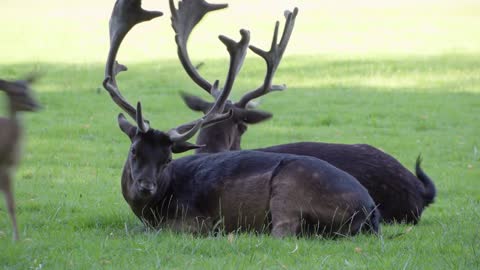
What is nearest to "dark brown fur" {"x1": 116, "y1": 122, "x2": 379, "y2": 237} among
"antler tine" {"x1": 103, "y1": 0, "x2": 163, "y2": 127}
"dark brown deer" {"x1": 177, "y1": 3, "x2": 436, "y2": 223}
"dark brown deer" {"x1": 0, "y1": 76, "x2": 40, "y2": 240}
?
"dark brown deer" {"x1": 177, "y1": 3, "x2": 436, "y2": 223}

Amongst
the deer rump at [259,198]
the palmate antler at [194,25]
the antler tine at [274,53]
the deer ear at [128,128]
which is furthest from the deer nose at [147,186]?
the antler tine at [274,53]

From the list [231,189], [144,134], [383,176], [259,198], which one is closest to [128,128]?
[144,134]

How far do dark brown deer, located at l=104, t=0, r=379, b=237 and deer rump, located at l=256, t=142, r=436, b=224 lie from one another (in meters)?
1.07

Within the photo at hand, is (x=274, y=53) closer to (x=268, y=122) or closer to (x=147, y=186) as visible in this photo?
(x=147, y=186)

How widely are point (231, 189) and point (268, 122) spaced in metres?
8.00

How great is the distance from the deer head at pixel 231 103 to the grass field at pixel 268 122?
1.22 meters

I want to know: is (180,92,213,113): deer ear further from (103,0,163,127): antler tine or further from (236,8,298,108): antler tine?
(103,0,163,127): antler tine

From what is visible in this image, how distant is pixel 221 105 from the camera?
7281 mm

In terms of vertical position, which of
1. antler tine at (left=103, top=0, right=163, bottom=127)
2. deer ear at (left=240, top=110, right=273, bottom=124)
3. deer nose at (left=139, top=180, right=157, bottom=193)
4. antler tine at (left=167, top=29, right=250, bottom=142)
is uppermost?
antler tine at (left=103, top=0, right=163, bottom=127)

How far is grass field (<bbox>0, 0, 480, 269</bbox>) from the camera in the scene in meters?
5.45

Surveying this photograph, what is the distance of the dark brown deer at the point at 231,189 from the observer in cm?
629

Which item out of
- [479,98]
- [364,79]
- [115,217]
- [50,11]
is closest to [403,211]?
[115,217]

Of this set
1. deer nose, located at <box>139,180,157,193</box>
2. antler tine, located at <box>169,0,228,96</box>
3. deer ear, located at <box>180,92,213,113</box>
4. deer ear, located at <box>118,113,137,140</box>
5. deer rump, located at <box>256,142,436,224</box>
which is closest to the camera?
deer nose, located at <box>139,180,157,193</box>

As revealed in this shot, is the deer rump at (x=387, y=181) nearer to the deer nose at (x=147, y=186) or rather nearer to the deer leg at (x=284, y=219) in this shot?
the deer leg at (x=284, y=219)
